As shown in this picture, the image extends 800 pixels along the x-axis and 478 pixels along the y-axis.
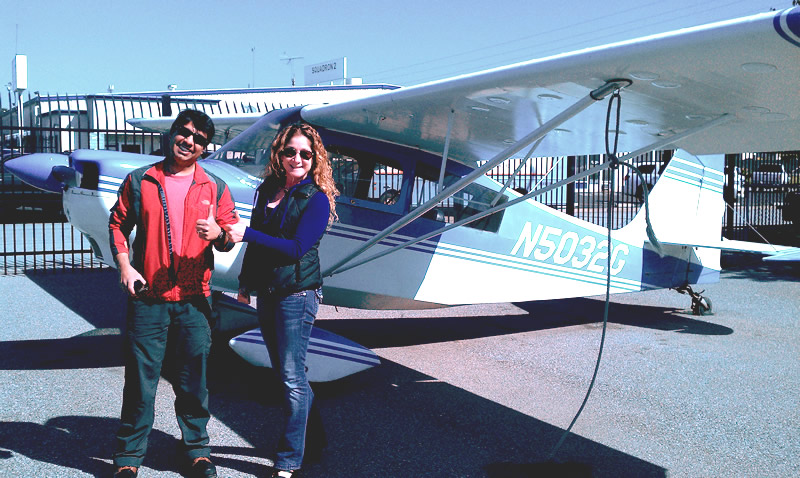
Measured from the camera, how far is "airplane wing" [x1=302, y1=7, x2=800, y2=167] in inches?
114

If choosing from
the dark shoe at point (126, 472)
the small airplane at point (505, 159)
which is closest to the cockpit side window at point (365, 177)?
the small airplane at point (505, 159)

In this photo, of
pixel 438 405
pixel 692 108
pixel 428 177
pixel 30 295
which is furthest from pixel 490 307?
pixel 30 295

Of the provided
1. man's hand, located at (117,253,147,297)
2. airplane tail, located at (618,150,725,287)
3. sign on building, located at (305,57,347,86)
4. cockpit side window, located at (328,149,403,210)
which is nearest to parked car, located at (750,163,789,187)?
airplane tail, located at (618,150,725,287)

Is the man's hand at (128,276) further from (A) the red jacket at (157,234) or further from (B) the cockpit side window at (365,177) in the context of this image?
(B) the cockpit side window at (365,177)

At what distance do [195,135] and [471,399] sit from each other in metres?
2.65

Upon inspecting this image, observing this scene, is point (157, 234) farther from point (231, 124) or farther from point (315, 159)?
point (231, 124)

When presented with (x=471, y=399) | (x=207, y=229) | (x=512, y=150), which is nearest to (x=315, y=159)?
(x=207, y=229)

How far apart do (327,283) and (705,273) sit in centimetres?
470

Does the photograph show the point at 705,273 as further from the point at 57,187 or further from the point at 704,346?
the point at 57,187

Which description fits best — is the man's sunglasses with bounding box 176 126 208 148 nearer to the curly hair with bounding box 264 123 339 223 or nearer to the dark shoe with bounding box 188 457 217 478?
the curly hair with bounding box 264 123 339 223

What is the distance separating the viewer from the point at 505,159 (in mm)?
4148

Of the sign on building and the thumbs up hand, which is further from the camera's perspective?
the sign on building

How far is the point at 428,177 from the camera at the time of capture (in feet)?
18.3

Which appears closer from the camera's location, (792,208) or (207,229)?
(207,229)
